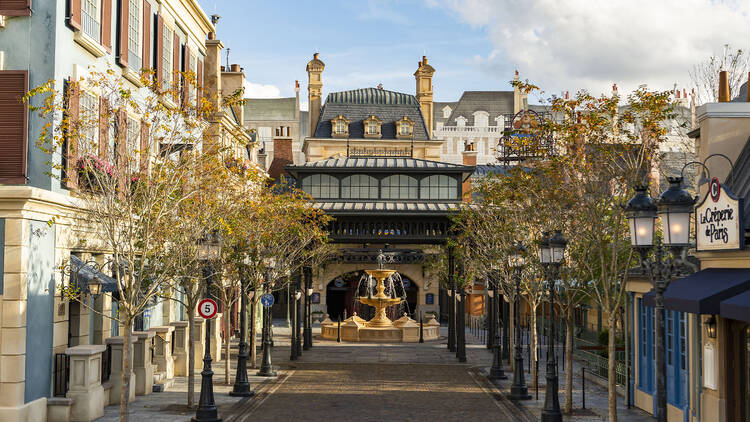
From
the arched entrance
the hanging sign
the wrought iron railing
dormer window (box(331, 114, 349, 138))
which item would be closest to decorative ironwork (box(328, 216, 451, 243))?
the wrought iron railing

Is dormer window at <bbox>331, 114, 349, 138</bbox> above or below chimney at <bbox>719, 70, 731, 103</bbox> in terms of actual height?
above

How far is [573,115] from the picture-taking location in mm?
20469

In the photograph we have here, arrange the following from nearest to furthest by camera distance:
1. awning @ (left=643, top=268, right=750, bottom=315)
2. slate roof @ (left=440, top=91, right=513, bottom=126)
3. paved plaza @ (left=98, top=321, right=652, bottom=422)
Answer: awning @ (left=643, top=268, right=750, bottom=315), paved plaza @ (left=98, top=321, right=652, bottom=422), slate roof @ (left=440, top=91, right=513, bottom=126)

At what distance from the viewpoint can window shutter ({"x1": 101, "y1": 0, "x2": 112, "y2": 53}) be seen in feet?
73.6

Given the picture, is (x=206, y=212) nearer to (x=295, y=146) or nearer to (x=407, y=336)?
(x=407, y=336)

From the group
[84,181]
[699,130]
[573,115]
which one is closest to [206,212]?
[84,181]

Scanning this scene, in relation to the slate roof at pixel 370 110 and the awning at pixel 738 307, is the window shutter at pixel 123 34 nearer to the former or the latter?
the awning at pixel 738 307

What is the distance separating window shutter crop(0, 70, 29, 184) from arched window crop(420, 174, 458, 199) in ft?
84.8

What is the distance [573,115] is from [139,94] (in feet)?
→ 44.7

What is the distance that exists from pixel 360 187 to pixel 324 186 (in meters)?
1.81

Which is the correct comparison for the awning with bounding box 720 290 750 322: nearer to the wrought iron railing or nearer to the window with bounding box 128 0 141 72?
the wrought iron railing

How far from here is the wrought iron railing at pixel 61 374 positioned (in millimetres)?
20188

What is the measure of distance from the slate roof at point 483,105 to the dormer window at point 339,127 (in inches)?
1452

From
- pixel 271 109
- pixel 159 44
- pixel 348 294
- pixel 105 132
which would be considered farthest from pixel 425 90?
pixel 105 132
